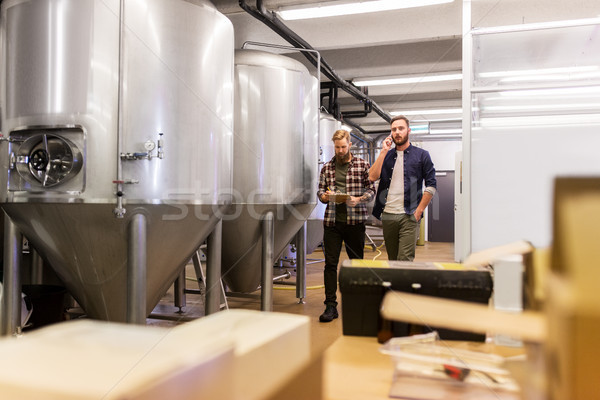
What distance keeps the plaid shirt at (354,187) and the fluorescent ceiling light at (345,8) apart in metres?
1.33

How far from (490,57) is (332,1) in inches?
48.4

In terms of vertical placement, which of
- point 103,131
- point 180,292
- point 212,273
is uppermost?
point 103,131

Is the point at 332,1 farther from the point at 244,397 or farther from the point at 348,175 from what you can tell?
the point at 244,397

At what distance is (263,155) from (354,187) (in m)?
0.59

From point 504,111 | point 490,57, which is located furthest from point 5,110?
point 490,57

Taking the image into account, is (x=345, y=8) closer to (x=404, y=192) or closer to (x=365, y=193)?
(x=365, y=193)

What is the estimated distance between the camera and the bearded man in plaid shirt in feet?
8.61

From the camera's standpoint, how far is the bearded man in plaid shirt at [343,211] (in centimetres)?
262

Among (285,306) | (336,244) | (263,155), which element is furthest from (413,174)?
(285,306)

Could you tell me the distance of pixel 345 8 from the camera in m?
3.40

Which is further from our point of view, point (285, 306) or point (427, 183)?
point (285, 306)

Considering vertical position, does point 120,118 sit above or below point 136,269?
above

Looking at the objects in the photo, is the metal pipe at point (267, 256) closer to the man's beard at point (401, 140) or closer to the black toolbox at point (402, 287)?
the man's beard at point (401, 140)

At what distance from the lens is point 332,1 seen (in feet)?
10.9
